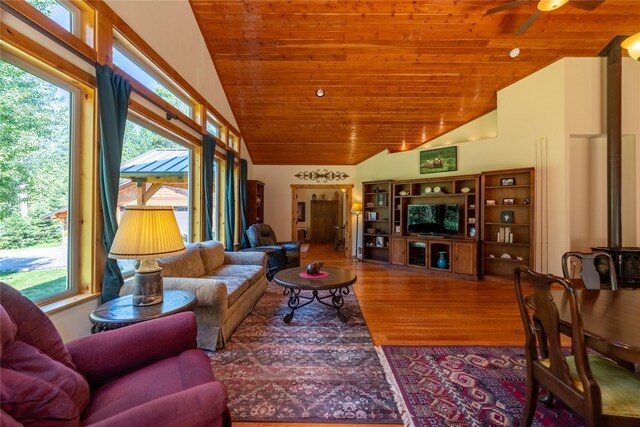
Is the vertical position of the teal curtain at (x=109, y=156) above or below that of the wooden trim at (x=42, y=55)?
below

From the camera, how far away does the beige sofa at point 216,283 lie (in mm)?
2426

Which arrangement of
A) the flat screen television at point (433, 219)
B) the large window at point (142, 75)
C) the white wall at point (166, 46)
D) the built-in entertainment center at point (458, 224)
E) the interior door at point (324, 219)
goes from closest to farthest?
1. the white wall at point (166, 46)
2. the large window at point (142, 75)
3. the built-in entertainment center at point (458, 224)
4. the flat screen television at point (433, 219)
5. the interior door at point (324, 219)

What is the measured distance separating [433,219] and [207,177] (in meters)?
4.45

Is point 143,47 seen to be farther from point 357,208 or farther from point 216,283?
point 357,208

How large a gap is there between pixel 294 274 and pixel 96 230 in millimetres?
2017

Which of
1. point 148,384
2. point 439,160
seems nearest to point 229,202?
point 148,384

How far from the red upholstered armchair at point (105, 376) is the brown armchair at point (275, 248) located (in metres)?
3.56

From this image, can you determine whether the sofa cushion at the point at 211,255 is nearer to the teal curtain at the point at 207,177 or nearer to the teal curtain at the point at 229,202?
the teal curtain at the point at 207,177

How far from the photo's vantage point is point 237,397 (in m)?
1.89

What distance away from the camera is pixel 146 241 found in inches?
69.2

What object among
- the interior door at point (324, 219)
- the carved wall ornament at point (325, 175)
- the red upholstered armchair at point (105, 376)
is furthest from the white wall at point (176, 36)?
the interior door at point (324, 219)

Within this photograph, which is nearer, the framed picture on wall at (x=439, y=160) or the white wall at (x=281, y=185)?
the framed picture on wall at (x=439, y=160)

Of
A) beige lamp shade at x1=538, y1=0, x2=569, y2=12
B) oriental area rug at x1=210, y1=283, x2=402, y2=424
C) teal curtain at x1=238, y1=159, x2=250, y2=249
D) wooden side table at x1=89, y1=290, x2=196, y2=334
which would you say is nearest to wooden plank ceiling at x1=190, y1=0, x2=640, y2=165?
beige lamp shade at x1=538, y1=0, x2=569, y2=12

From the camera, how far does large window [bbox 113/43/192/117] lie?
2529 mm
